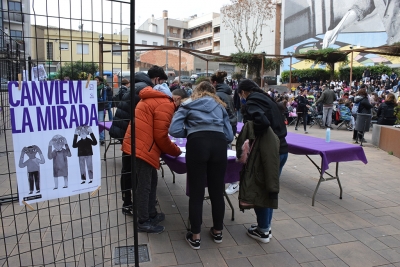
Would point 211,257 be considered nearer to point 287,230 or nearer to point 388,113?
point 287,230

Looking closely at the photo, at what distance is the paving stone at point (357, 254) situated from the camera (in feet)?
9.62

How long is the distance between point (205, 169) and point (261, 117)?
0.69m

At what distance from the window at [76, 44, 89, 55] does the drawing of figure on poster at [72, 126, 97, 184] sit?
49 cm

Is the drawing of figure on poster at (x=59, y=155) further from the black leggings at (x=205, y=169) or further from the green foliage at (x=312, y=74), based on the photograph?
the green foliage at (x=312, y=74)

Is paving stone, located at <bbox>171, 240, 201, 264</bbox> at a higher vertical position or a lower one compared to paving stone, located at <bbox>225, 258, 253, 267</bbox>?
higher

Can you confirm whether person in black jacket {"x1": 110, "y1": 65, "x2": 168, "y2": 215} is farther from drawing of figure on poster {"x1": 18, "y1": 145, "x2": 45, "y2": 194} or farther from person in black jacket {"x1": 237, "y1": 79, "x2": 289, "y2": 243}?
drawing of figure on poster {"x1": 18, "y1": 145, "x2": 45, "y2": 194}

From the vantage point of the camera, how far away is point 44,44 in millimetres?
2104

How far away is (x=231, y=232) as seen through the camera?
136 inches

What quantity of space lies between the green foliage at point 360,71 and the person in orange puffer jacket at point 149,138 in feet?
96.1

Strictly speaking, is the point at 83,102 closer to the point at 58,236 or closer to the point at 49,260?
the point at 49,260

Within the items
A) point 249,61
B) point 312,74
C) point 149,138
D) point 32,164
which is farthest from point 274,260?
point 312,74

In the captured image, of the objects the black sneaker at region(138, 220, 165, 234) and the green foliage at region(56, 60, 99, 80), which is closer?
the green foliage at region(56, 60, 99, 80)

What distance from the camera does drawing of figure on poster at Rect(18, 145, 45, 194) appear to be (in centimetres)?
191

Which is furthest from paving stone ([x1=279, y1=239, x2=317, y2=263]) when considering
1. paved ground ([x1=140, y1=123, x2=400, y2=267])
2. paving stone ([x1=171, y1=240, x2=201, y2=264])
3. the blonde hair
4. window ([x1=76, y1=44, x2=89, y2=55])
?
window ([x1=76, y1=44, x2=89, y2=55])
